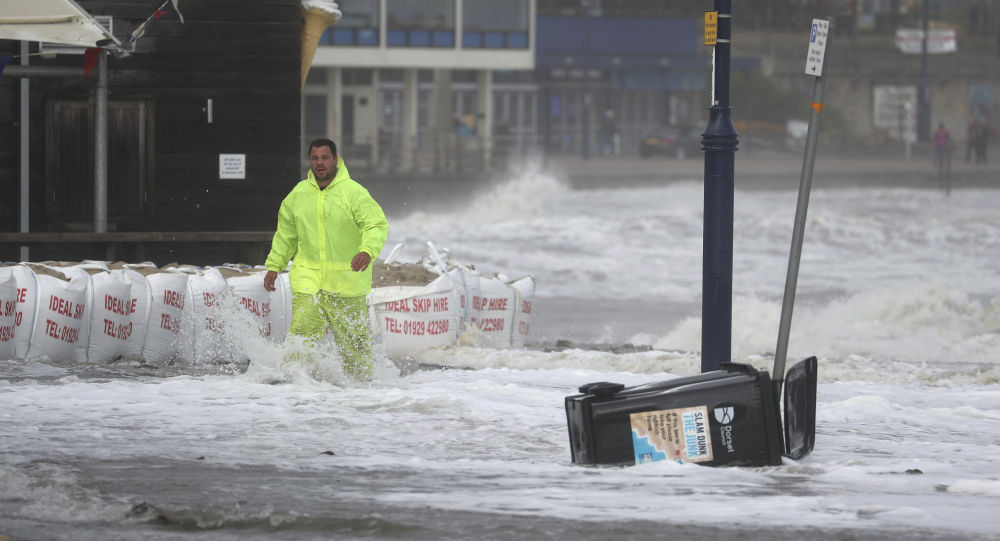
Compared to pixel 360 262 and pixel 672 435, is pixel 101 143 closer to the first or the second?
pixel 360 262

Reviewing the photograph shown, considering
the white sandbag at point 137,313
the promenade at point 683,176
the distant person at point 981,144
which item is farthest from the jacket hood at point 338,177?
the distant person at point 981,144

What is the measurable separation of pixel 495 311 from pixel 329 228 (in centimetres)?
318

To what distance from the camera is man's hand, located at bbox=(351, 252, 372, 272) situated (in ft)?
27.5

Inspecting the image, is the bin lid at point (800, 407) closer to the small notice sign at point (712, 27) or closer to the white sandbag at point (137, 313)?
the small notice sign at point (712, 27)

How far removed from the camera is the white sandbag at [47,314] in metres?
9.71

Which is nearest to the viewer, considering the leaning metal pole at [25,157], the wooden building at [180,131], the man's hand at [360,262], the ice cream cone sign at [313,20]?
the man's hand at [360,262]

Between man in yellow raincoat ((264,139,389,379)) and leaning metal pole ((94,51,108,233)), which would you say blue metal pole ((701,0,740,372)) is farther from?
leaning metal pole ((94,51,108,233))

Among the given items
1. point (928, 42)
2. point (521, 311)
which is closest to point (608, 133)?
point (928, 42)

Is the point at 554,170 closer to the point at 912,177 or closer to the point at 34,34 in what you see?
the point at 912,177

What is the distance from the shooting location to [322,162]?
28.4ft

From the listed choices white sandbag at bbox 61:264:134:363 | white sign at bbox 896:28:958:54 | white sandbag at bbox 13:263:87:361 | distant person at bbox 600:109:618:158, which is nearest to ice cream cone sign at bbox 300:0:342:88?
white sandbag at bbox 61:264:134:363

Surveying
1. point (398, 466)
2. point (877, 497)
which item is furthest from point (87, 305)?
point (877, 497)

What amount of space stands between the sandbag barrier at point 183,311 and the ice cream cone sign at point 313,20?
3739 millimetres

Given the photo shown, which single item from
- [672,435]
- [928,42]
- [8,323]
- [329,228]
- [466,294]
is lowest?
[672,435]
